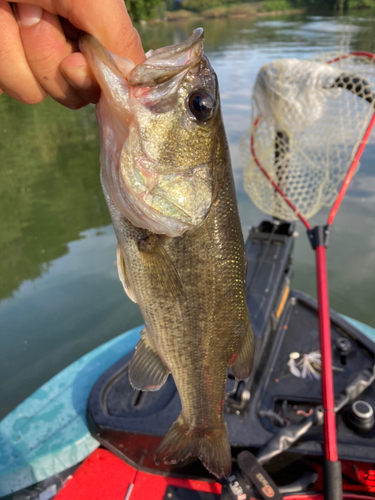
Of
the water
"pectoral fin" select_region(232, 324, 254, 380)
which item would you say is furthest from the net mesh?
"pectoral fin" select_region(232, 324, 254, 380)

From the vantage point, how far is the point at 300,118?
3.12 m

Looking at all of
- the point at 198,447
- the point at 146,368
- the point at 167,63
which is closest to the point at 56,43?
the point at 167,63

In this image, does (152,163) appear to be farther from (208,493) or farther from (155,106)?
(208,493)

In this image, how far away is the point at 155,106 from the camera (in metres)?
1.14

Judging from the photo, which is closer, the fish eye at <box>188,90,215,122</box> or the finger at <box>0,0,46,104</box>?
the finger at <box>0,0,46,104</box>

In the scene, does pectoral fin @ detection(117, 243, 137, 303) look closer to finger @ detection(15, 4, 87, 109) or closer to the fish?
the fish

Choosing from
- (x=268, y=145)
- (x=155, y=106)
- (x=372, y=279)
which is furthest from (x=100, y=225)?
(x=155, y=106)

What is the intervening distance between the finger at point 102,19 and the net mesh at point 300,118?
2.32 meters

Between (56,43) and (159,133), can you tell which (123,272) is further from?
(56,43)

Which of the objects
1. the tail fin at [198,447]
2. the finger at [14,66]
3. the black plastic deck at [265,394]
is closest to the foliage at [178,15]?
the black plastic deck at [265,394]

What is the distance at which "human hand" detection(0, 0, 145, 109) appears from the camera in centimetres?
98

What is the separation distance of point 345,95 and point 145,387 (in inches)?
132

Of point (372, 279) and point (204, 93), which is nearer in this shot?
point (204, 93)

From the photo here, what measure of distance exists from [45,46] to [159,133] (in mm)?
411
